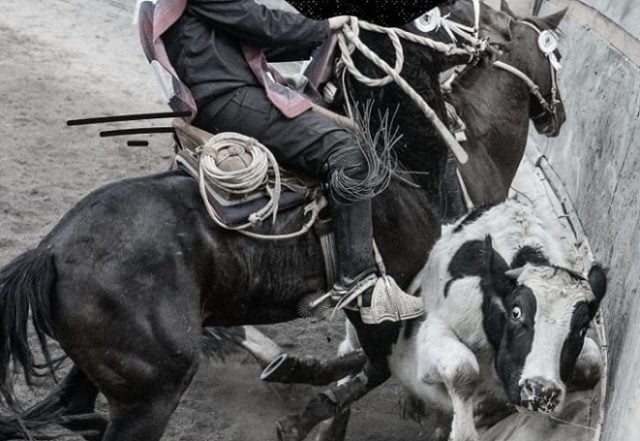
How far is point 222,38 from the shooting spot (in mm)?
4457

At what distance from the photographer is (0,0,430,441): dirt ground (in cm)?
545

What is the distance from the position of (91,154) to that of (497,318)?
4.43m

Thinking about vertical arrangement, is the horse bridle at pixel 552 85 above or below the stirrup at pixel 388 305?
above

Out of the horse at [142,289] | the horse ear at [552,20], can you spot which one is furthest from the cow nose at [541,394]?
the horse ear at [552,20]

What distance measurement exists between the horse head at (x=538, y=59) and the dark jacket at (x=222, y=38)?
6.53 ft

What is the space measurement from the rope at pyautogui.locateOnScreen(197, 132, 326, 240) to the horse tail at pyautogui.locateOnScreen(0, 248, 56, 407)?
70cm

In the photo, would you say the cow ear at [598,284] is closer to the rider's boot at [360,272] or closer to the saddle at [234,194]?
the rider's boot at [360,272]

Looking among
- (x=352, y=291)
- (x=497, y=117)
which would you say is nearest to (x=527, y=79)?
(x=497, y=117)

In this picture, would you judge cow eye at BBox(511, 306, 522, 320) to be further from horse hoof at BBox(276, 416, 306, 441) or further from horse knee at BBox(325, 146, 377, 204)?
A: horse hoof at BBox(276, 416, 306, 441)

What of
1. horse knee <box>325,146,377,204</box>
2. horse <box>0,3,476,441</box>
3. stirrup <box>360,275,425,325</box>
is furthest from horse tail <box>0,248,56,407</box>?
stirrup <box>360,275,425,325</box>

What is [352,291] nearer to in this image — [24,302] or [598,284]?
[598,284]

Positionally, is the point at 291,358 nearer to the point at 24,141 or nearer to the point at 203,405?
the point at 203,405

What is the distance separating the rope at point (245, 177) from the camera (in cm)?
425

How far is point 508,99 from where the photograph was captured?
6.00m
